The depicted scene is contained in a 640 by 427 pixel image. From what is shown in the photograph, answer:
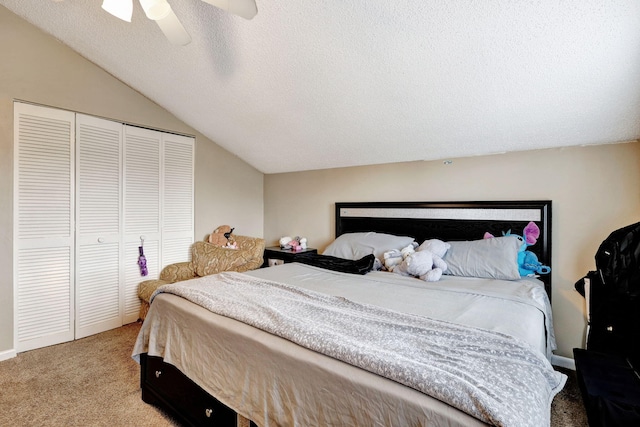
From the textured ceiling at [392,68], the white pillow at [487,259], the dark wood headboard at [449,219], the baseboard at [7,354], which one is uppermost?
the textured ceiling at [392,68]

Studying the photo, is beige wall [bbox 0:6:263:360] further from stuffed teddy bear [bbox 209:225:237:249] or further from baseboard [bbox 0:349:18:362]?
stuffed teddy bear [bbox 209:225:237:249]

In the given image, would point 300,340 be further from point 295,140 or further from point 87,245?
point 87,245

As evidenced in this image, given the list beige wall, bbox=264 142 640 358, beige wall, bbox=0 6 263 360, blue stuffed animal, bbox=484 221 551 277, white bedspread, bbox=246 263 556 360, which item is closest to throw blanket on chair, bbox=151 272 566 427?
white bedspread, bbox=246 263 556 360

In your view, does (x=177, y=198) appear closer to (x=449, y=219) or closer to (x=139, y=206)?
(x=139, y=206)

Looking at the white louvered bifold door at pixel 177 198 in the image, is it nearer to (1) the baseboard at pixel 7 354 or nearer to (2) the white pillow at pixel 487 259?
(1) the baseboard at pixel 7 354

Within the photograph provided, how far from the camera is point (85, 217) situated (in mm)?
2867

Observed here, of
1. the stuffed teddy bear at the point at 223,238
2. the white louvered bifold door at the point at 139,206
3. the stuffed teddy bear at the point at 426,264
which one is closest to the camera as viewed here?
the stuffed teddy bear at the point at 426,264

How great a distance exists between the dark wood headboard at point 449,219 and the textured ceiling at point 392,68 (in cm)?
47

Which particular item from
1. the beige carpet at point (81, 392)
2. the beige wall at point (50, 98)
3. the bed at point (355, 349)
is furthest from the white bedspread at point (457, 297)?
the beige wall at point (50, 98)

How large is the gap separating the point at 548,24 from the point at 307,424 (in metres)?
2.05

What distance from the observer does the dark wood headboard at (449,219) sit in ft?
7.84

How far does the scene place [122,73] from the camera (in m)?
2.95

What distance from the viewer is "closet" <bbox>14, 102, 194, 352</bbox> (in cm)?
258

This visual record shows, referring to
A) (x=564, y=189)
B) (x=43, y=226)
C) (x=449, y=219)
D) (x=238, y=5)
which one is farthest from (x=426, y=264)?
(x=43, y=226)
